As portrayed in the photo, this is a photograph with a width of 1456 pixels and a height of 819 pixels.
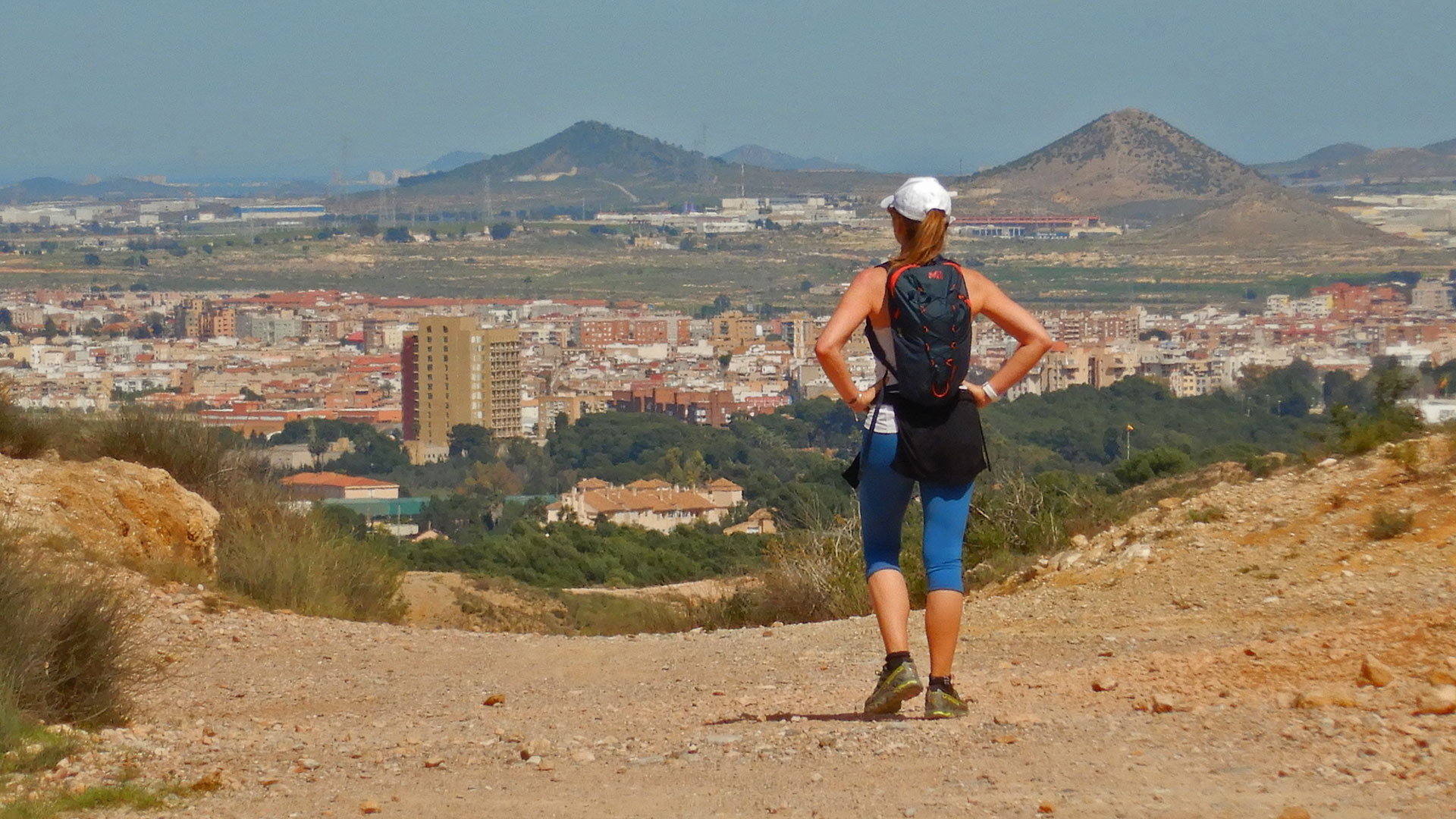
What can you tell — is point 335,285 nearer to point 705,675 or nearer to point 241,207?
point 241,207

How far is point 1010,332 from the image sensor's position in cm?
396

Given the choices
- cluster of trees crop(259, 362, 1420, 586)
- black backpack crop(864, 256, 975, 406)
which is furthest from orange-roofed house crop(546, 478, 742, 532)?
black backpack crop(864, 256, 975, 406)

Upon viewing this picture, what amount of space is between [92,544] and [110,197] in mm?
197563

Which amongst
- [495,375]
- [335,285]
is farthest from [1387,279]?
[335,285]

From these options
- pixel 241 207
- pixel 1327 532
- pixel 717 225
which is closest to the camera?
pixel 1327 532

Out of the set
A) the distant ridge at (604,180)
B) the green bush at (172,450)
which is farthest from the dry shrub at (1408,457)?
the distant ridge at (604,180)

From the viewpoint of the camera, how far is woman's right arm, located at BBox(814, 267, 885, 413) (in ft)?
12.3

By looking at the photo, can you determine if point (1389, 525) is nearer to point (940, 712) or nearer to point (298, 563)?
point (940, 712)

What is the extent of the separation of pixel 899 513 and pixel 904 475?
6.0 inches

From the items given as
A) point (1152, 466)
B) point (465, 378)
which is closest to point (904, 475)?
point (1152, 466)

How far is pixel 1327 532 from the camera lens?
662cm

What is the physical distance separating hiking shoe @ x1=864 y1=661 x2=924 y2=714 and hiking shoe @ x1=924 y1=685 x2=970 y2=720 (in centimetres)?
4

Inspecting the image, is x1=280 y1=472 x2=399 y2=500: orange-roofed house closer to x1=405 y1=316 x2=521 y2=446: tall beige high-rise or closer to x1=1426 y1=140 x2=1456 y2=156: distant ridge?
x1=405 y1=316 x2=521 y2=446: tall beige high-rise

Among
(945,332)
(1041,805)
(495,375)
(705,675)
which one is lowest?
(495,375)
